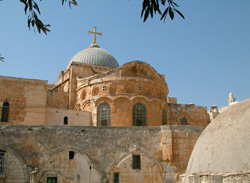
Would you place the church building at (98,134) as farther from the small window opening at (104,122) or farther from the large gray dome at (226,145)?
the large gray dome at (226,145)

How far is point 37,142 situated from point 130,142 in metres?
5.06

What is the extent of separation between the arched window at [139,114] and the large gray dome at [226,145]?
14.8 metres

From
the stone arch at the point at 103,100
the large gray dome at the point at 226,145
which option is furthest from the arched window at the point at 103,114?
the large gray dome at the point at 226,145

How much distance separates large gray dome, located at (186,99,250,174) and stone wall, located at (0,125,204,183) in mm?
11175

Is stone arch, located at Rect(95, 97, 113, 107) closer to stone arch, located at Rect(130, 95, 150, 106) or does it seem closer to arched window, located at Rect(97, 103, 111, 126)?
arched window, located at Rect(97, 103, 111, 126)

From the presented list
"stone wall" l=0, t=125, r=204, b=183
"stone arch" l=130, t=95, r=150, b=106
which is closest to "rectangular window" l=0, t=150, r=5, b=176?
"stone wall" l=0, t=125, r=204, b=183

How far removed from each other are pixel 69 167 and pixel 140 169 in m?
3.84

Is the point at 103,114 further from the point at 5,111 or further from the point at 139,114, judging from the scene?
the point at 5,111

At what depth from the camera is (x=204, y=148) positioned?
5812 millimetres

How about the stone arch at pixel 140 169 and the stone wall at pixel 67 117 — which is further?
the stone wall at pixel 67 117

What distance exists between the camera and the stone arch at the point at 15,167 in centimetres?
1555

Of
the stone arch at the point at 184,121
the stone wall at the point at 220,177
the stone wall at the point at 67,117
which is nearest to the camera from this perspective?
the stone wall at the point at 220,177

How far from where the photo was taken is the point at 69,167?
16.4m

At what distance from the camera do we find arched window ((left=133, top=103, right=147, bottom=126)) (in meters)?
21.0
